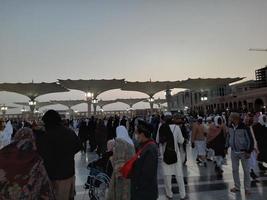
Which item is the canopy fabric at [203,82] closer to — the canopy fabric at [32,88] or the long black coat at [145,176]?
the canopy fabric at [32,88]

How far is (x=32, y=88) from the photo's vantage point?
148 ft

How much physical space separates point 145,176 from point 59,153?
125 centimetres

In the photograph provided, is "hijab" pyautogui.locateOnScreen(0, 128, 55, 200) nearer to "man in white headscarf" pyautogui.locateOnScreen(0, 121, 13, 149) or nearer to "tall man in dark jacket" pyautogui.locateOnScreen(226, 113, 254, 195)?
"tall man in dark jacket" pyautogui.locateOnScreen(226, 113, 254, 195)

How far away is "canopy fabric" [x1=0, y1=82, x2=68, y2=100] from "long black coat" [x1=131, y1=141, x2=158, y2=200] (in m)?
41.2

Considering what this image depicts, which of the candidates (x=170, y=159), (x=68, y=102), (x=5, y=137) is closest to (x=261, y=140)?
(x=170, y=159)

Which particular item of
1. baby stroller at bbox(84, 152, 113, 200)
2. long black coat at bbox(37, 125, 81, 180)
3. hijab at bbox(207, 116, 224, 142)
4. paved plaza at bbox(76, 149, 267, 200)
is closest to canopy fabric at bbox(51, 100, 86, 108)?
hijab at bbox(207, 116, 224, 142)

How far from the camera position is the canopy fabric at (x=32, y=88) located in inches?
1725

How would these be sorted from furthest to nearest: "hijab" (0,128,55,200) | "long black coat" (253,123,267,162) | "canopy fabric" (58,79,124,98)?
"canopy fabric" (58,79,124,98) → "long black coat" (253,123,267,162) → "hijab" (0,128,55,200)

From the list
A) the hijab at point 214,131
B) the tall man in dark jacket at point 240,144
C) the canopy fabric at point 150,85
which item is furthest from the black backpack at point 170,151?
the canopy fabric at point 150,85

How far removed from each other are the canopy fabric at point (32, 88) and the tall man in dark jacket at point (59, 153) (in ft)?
132

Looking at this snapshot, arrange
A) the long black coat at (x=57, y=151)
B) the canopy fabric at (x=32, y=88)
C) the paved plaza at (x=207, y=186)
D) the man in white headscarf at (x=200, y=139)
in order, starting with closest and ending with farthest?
the long black coat at (x=57, y=151), the paved plaza at (x=207, y=186), the man in white headscarf at (x=200, y=139), the canopy fabric at (x=32, y=88)

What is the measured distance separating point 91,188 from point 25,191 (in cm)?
213

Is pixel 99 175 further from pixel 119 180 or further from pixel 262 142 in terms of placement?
pixel 262 142

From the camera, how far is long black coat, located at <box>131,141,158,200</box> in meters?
3.62
